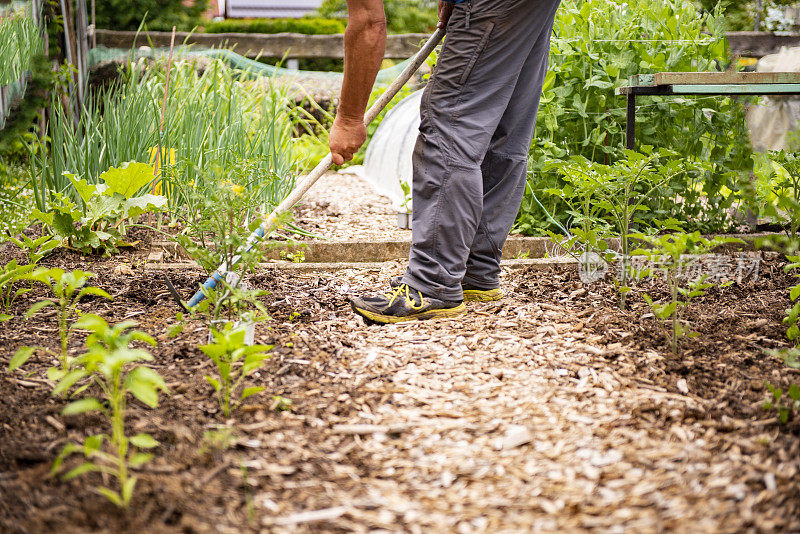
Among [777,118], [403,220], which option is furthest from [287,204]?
[777,118]

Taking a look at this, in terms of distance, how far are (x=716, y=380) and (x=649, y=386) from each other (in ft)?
0.55

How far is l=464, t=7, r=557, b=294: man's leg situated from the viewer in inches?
92.6

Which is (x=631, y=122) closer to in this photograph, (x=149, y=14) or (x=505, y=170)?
(x=505, y=170)

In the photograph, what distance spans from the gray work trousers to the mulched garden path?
0.24 m

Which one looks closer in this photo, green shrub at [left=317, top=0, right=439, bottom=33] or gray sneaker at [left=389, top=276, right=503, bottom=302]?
gray sneaker at [left=389, top=276, right=503, bottom=302]

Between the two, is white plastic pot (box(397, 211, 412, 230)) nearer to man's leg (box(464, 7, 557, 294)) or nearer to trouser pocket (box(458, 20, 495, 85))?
man's leg (box(464, 7, 557, 294))

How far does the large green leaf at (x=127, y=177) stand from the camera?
2676mm

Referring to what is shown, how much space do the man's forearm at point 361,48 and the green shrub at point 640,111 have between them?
4.60ft

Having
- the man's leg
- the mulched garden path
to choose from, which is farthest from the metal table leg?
the mulched garden path

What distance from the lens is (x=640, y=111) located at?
133 inches

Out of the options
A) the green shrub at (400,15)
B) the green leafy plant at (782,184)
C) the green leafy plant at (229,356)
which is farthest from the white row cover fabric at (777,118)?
the green shrub at (400,15)

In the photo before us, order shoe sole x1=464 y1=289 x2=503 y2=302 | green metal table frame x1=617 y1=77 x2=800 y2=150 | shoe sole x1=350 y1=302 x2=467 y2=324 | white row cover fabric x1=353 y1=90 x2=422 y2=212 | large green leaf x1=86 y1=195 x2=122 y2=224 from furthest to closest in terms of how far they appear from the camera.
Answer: white row cover fabric x1=353 y1=90 x2=422 y2=212 → green metal table frame x1=617 y1=77 x2=800 y2=150 → large green leaf x1=86 y1=195 x2=122 y2=224 → shoe sole x1=464 y1=289 x2=503 y2=302 → shoe sole x1=350 y1=302 x2=467 y2=324

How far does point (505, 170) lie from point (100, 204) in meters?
1.57

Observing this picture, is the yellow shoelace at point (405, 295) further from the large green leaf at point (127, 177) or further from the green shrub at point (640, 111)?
the green shrub at point (640, 111)
